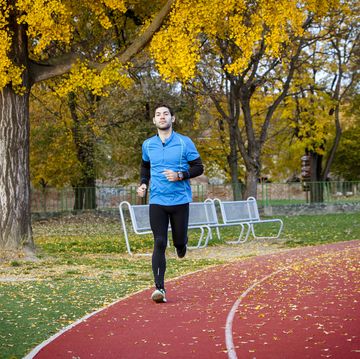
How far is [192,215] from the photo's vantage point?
64.0 feet

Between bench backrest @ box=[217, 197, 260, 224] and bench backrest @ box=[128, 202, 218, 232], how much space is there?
42 cm

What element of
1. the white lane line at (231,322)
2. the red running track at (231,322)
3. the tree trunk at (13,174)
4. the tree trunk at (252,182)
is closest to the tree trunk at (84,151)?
the tree trunk at (252,182)

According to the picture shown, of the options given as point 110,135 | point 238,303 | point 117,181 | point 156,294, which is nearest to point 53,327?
point 156,294

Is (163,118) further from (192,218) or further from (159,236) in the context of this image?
(192,218)

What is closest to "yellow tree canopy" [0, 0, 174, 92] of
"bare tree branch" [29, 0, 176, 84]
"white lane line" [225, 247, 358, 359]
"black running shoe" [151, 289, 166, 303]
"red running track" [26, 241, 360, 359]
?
"bare tree branch" [29, 0, 176, 84]

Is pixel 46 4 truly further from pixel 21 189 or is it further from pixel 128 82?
pixel 21 189

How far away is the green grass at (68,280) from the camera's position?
8.34 metres

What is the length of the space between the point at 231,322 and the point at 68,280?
5.07m

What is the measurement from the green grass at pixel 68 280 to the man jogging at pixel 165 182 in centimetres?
102

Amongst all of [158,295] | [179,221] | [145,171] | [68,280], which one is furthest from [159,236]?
[68,280]

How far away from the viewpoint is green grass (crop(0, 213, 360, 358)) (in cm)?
834

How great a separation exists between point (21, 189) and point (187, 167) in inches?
331

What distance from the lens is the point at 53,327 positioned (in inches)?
326

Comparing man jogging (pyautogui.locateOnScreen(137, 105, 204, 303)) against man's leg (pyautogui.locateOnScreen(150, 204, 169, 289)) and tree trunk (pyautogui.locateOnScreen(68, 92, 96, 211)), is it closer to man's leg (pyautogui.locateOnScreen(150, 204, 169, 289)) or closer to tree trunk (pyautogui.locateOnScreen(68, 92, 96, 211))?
man's leg (pyautogui.locateOnScreen(150, 204, 169, 289))
